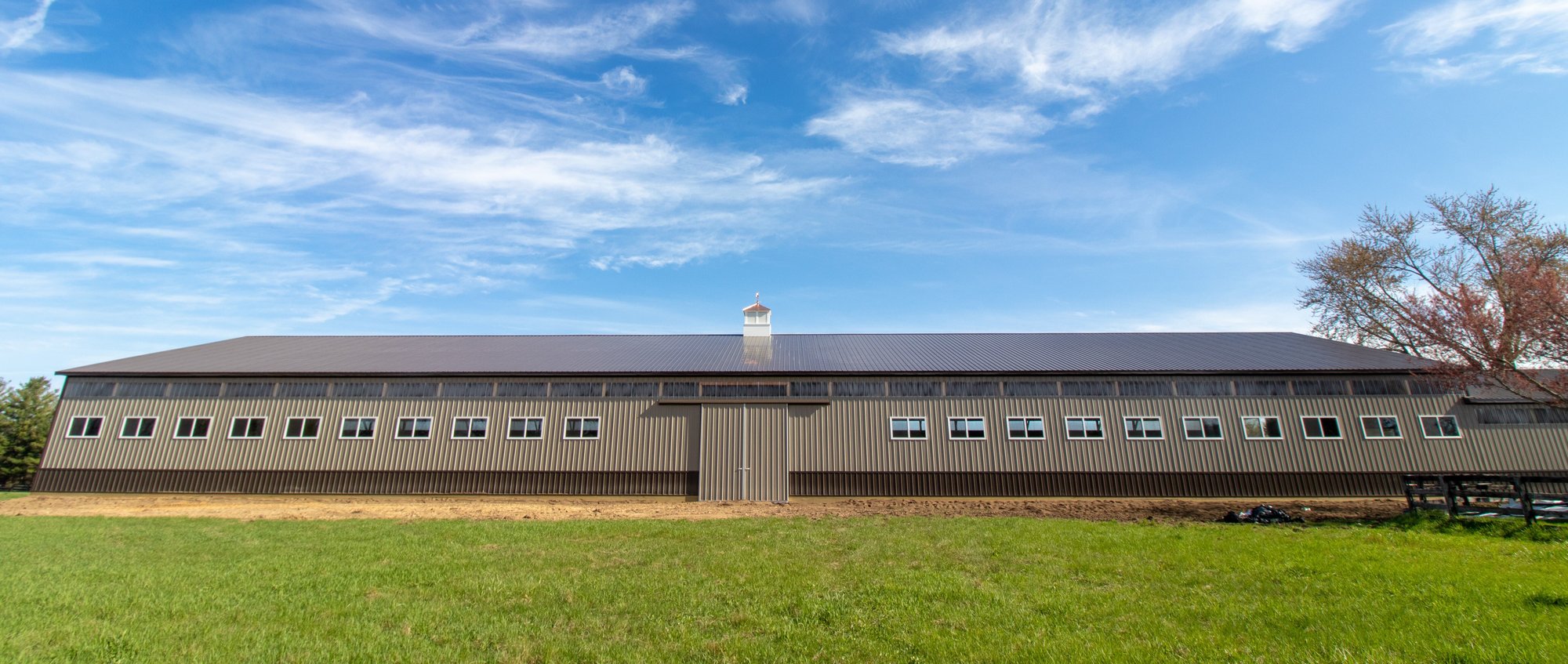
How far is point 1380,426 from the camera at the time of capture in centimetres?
2936

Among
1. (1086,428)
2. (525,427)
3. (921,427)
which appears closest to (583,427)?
(525,427)

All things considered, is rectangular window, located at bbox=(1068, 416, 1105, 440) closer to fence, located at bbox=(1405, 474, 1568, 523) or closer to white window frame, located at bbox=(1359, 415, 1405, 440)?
fence, located at bbox=(1405, 474, 1568, 523)

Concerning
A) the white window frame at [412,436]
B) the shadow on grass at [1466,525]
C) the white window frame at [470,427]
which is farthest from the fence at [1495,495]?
the white window frame at [412,436]

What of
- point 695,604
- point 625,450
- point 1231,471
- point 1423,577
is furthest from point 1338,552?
point 625,450

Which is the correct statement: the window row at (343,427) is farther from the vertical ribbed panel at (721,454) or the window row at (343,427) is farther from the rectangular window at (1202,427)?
the rectangular window at (1202,427)

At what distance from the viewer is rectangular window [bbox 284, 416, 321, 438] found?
30.6 meters

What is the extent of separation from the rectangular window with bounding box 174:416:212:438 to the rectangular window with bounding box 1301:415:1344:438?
1890 inches

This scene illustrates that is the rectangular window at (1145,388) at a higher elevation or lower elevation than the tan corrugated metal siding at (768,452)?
higher

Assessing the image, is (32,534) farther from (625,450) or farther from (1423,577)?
(1423,577)

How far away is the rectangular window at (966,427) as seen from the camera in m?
29.5

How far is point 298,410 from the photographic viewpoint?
30922 millimetres

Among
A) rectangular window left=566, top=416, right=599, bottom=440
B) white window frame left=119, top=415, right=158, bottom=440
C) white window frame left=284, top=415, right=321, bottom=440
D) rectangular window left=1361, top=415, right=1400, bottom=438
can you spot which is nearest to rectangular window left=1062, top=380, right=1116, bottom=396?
rectangular window left=1361, top=415, right=1400, bottom=438

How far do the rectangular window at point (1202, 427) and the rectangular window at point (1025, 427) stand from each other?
601 centimetres

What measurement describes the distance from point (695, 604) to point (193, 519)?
2034 cm
